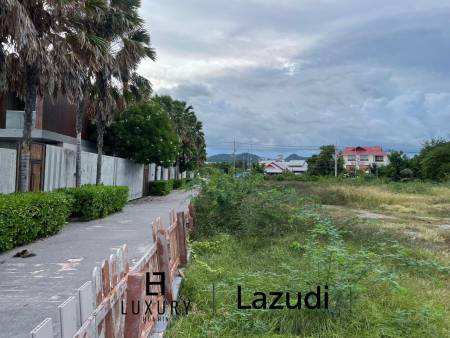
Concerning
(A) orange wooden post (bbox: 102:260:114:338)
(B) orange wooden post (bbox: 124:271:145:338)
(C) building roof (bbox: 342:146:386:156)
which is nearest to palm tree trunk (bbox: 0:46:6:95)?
(B) orange wooden post (bbox: 124:271:145:338)

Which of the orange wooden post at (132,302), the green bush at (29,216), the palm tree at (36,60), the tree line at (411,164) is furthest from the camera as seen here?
the tree line at (411,164)

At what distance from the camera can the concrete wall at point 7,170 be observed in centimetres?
1200

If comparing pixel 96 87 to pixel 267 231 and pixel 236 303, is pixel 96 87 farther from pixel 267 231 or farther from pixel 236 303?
pixel 236 303

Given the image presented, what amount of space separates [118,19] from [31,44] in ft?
27.4

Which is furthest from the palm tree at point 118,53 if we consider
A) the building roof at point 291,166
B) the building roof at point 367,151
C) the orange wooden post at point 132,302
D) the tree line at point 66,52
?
the building roof at point 367,151

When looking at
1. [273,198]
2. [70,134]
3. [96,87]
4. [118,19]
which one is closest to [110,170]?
[70,134]

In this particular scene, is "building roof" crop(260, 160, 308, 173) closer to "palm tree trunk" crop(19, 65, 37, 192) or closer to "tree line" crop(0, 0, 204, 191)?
"tree line" crop(0, 0, 204, 191)

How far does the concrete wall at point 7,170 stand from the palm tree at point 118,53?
5.63 metres

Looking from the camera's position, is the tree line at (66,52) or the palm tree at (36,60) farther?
the palm tree at (36,60)

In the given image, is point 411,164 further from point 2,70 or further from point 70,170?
point 2,70

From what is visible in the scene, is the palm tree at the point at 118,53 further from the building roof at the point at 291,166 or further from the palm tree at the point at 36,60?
the building roof at the point at 291,166

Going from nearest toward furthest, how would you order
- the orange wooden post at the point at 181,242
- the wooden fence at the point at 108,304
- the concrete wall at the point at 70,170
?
the wooden fence at the point at 108,304 → the orange wooden post at the point at 181,242 → the concrete wall at the point at 70,170

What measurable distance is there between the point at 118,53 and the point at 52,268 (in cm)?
1229

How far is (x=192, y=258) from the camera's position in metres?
8.54
